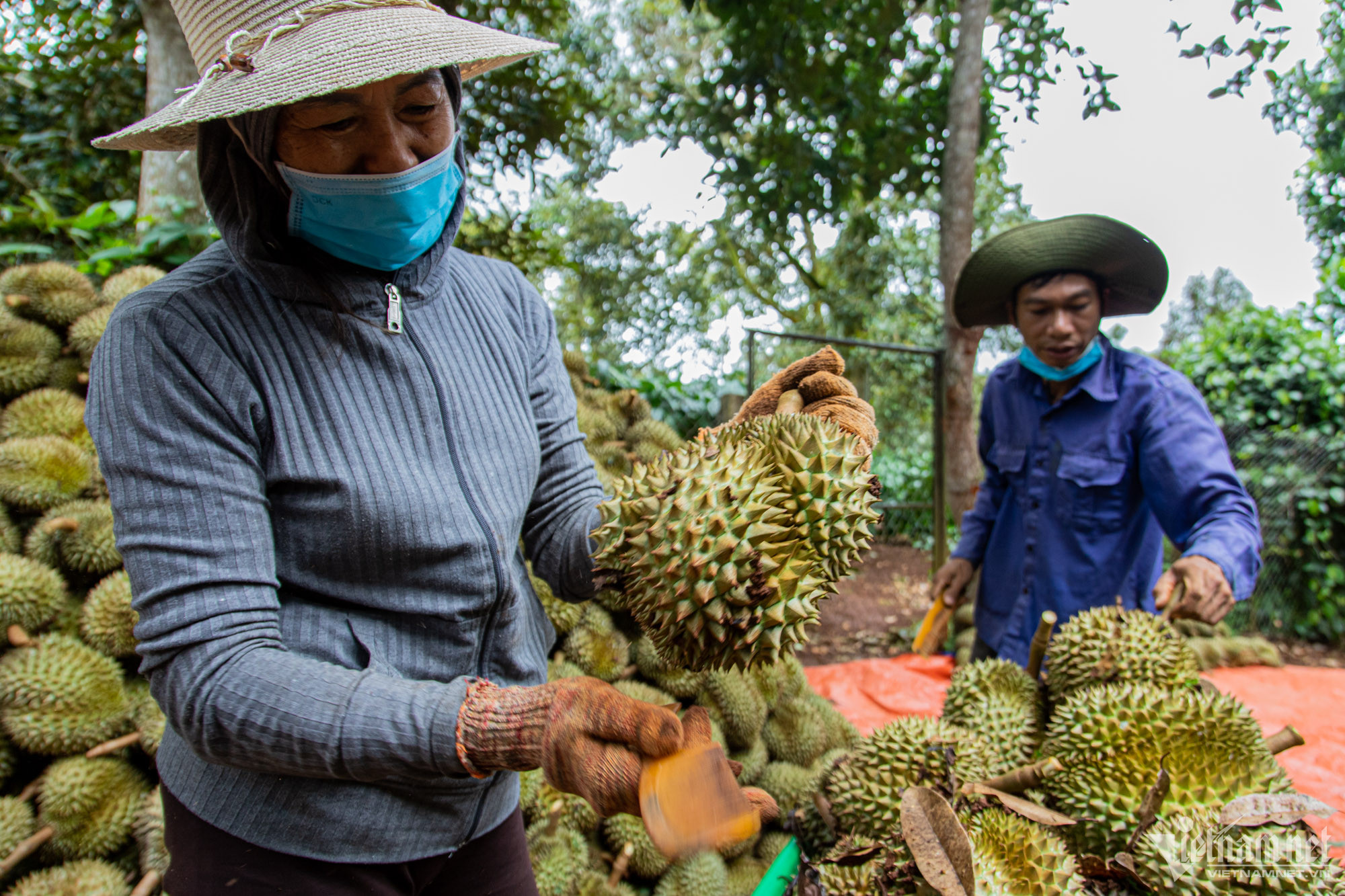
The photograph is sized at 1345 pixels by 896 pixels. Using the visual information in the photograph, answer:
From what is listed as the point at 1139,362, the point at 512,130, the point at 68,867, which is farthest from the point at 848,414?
the point at 512,130

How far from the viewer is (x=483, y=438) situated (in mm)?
1393

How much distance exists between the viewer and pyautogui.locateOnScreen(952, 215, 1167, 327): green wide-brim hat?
3217 mm

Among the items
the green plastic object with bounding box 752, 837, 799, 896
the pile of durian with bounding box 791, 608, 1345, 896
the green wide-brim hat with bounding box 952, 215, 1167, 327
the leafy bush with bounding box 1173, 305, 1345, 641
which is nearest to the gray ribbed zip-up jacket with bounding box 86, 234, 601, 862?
the green plastic object with bounding box 752, 837, 799, 896

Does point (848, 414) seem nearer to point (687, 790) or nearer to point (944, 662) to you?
point (687, 790)

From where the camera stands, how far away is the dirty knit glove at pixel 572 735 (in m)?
0.91

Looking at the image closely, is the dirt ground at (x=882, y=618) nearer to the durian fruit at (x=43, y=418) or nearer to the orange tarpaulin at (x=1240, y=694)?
the orange tarpaulin at (x=1240, y=694)

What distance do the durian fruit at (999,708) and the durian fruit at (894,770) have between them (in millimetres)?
92

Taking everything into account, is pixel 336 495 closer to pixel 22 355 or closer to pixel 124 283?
pixel 22 355

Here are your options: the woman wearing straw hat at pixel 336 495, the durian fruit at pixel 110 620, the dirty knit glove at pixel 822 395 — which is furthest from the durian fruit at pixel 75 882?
the dirty knit glove at pixel 822 395

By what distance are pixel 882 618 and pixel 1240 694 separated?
374cm

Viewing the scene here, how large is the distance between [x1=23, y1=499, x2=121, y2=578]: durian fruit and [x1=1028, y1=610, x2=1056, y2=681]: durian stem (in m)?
3.18

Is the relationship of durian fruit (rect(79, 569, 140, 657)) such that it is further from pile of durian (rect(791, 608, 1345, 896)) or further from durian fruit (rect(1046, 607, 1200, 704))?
durian fruit (rect(1046, 607, 1200, 704))

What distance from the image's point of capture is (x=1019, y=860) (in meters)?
1.38

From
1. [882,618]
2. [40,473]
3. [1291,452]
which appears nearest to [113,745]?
[40,473]
